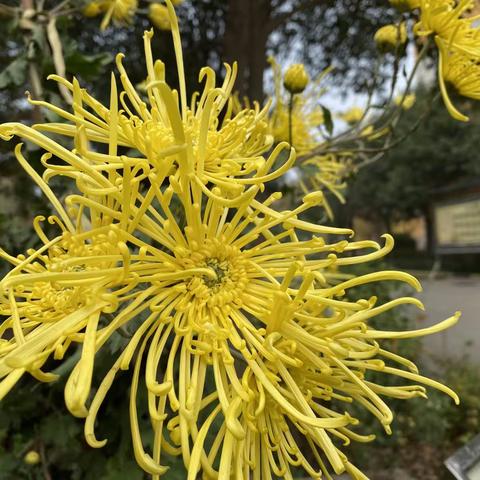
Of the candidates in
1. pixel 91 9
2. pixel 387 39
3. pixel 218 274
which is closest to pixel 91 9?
pixel 91 9

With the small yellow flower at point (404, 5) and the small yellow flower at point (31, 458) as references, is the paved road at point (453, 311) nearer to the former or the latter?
the small yellow flower at point (404, 5)

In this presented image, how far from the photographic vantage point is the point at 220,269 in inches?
12.9

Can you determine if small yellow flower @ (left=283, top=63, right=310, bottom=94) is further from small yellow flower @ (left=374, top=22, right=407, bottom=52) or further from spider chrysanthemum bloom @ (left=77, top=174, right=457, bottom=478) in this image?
spider chrysanthemum bloom @ (left=77, top=174, right=457, bottom=478)

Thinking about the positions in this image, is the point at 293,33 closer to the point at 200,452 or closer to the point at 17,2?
the point at 17,2

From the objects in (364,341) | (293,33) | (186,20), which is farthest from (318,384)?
(293,33)

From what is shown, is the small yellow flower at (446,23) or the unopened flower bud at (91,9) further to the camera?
the unopened flower bud at (91,9)

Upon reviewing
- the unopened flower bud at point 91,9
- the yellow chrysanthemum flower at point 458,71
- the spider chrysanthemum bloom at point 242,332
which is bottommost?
the spider chrysanthemum bloom at point 242,332

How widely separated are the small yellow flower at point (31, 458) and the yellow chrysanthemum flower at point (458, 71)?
0.76 meters

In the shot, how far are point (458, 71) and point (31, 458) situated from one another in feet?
2.66

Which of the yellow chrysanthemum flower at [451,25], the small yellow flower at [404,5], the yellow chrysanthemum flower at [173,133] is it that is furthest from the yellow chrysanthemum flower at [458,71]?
the yellow chrysanthemum flower at [173,133]

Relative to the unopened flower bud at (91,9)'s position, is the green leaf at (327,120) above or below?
below

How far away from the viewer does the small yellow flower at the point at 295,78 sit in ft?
2.34

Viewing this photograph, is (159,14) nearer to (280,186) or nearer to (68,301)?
(280,186)

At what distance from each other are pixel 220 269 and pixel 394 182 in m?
7.98
